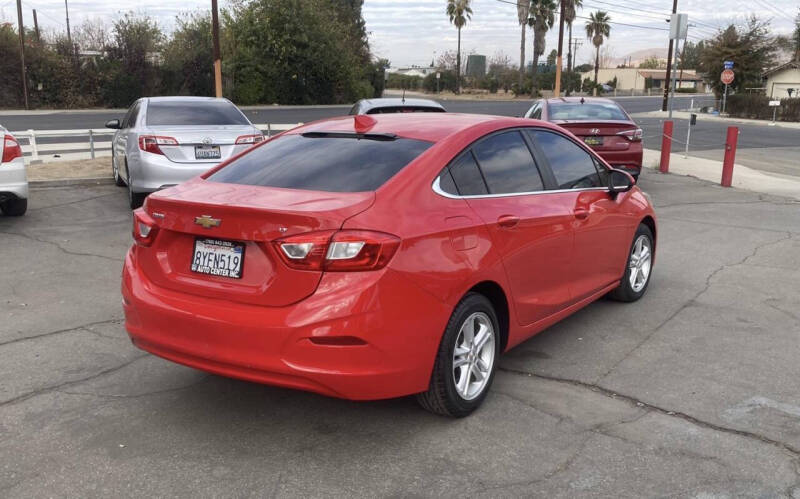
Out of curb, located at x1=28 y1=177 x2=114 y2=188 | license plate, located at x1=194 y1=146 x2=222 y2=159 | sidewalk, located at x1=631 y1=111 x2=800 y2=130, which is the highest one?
license plate, located at x1=194 y1=146 x2=222 y2=159

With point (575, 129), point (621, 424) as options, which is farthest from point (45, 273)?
point (575, 129)

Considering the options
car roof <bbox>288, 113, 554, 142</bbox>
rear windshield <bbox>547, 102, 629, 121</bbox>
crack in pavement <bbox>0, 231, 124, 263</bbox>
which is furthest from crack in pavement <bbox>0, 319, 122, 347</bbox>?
rear windshield <bbox>547, 102, 629, 121</bbox>

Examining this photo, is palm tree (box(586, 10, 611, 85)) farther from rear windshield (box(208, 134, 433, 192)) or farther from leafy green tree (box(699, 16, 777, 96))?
rear windshield (box(208, 134, 433, 192))

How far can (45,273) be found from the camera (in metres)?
6.96

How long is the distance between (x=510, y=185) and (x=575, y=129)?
812cm

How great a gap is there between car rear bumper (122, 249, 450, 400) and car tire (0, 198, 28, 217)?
22.9ft

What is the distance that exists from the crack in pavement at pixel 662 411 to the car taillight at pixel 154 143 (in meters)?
6.26

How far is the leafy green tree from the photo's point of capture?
164ft

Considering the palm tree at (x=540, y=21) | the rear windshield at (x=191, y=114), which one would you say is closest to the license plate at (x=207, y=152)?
the rear windshield at (x=191, y=114)

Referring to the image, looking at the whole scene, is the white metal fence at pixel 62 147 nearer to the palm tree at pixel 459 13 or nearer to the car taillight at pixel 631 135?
the car taillight at pixel 631 135

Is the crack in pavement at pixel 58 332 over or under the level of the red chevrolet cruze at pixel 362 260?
under

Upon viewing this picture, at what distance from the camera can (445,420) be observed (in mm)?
3955

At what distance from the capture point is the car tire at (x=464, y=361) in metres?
3.75

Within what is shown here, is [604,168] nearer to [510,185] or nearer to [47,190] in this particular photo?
[510,185]
